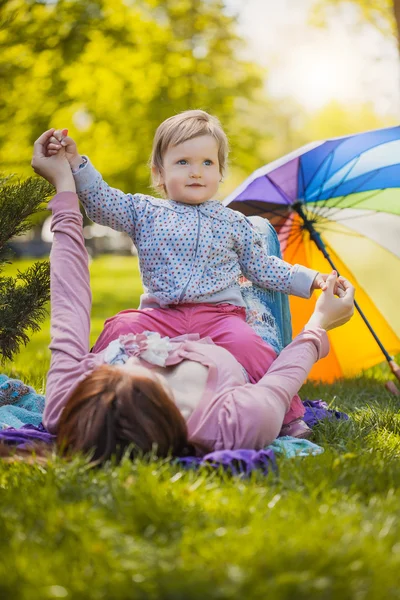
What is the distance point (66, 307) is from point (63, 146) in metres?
0.70

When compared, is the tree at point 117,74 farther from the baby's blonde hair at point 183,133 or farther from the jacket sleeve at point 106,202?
the jacket sleeve at point 106,202

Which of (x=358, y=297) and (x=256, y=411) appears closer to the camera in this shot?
(x=256, y=411)

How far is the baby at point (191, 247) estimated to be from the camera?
302cm

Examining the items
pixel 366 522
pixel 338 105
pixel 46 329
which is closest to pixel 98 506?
pixel 366 522

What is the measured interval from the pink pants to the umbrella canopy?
129 centimetres

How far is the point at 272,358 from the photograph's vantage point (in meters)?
3.02

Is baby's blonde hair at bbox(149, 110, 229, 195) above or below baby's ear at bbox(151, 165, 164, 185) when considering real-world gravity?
above

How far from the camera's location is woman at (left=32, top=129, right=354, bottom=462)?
89.7 inches

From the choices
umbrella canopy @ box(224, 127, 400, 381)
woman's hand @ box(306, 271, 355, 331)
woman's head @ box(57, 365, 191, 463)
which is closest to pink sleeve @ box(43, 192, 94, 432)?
woman's head @ box(57, 365, 191, 463)

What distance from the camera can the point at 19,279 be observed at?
3.38 meters

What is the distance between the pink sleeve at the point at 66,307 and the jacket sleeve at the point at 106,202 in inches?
5.3

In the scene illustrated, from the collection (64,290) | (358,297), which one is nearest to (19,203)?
(64,290)

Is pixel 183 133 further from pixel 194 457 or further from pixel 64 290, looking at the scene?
pixel 194 457

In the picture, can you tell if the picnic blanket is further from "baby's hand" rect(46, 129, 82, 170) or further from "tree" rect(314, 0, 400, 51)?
"tree" rect(314, 0, 400, 51)
